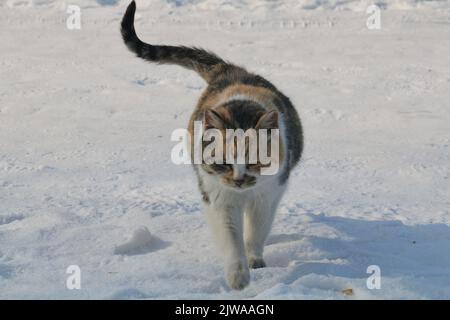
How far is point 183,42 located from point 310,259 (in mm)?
5750

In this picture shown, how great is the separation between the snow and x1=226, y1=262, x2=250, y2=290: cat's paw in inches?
1.6

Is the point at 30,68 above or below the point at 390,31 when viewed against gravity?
below

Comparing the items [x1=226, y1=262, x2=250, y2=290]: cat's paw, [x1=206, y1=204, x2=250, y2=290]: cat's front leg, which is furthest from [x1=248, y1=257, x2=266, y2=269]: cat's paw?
[x1=226, y1=262, x2=250, y2=290]: cat's paw

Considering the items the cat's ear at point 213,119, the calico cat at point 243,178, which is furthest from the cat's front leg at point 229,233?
the cat's ear at point 213,119

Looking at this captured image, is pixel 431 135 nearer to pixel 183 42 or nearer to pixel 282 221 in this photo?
pixel 282 221

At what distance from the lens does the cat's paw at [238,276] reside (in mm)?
2941

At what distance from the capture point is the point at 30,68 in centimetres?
812

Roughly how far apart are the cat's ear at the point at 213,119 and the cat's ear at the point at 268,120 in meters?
0.18

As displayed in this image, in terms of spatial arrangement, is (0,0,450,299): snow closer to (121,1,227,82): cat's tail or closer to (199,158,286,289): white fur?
(199,158,286,289): white fur

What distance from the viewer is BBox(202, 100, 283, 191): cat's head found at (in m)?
3.01

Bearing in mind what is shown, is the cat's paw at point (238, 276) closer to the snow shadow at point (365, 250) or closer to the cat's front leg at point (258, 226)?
the snow shadow at point (365, 250)

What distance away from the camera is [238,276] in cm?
296
